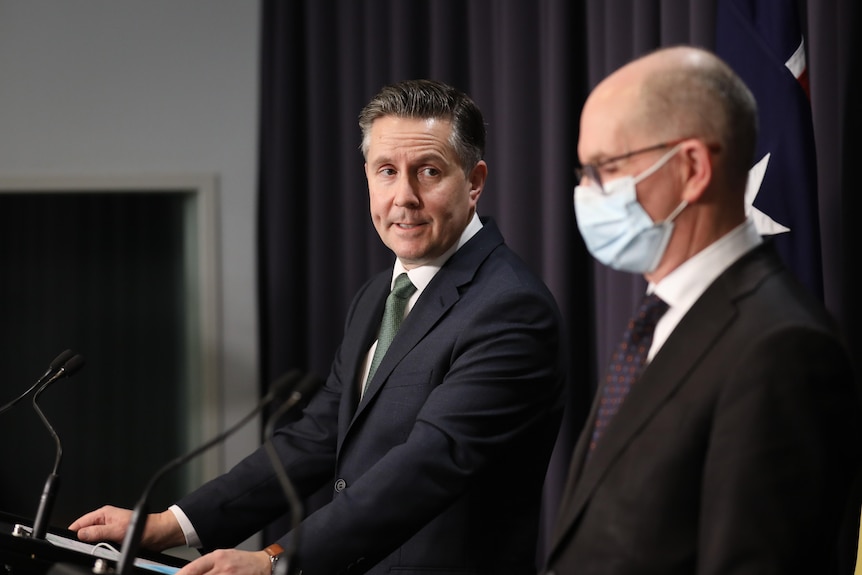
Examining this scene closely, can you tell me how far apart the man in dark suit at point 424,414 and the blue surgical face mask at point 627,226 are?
0.56 metres

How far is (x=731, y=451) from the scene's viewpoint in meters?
1.29

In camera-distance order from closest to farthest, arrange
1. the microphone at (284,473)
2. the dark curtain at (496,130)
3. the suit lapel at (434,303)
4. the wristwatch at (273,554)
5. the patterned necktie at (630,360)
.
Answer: the microphone at (284,473) → the patterned necktie at (630,360) → the wristwatch at (273,554) → the suit lapel at (434,303) → the dark curtain at (496,130)

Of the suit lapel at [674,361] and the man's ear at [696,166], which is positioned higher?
the man's ear at [696,166]

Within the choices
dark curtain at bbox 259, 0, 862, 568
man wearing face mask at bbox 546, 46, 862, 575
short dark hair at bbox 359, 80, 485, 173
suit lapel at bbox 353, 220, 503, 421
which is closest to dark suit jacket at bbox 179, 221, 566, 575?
suit lapel at bbox 353, 220, 503, 421

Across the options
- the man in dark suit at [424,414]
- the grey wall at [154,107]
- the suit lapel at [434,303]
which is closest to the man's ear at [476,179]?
the man in dark suit at [424,414]

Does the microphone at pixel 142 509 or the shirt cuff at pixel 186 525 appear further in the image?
the shirt cuff at pixel 186 525

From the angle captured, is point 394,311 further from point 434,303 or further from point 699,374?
point 699,374

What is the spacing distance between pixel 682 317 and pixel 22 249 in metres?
3.67

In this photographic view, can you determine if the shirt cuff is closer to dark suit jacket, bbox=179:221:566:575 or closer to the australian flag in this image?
dark suit jacket, bbox=179:221:566:575

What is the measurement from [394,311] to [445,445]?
46 centimetres

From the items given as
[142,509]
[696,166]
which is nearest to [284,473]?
[142,509]

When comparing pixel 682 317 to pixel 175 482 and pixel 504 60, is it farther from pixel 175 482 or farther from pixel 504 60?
pixel 175 482

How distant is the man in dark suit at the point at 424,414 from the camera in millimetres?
1959

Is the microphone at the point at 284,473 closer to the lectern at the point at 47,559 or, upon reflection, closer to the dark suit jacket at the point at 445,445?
the lectern at the point at 47,559
